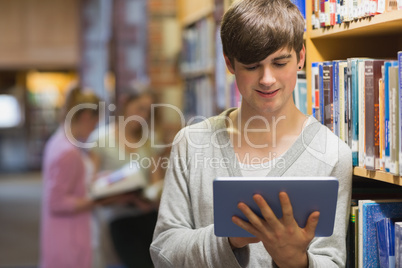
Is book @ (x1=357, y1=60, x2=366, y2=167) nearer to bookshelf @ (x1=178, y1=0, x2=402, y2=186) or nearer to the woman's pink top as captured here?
bookshelf @ (x1=178, y1=0, x2=402, y2=186)

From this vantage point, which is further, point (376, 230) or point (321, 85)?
point (321, 85)

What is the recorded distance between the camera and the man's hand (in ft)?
3.85

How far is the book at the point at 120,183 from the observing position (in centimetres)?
311

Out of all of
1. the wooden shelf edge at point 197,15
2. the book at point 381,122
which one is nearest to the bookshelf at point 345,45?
the book at point 381,122

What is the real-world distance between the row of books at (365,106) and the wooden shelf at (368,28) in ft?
0.27

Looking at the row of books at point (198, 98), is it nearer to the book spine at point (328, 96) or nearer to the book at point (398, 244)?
the book spine at point (328, 96)

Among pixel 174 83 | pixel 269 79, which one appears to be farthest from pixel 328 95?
pixel 174 83

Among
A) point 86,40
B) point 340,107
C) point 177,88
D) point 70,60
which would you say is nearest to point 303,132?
point 340,107

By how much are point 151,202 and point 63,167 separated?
1.73 feet

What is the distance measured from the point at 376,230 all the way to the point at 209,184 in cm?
43

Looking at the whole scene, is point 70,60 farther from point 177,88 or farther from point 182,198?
point 182,198

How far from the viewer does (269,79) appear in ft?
4.30

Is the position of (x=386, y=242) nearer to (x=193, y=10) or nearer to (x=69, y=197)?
(x=69, y=197)

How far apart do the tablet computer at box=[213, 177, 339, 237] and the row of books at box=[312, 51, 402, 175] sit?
224 mm
